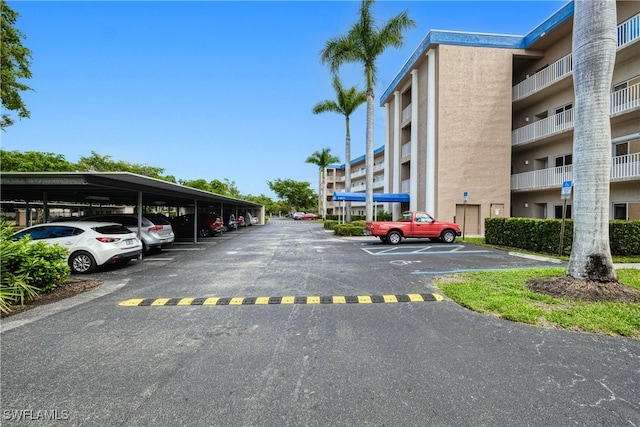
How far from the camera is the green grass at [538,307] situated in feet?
15.0

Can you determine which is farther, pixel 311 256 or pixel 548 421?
pixel 311 256

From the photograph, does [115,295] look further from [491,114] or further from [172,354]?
[491,114]

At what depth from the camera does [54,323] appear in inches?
193

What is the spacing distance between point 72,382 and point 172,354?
3.11 feet

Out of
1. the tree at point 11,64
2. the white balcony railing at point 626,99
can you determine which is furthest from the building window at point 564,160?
the tree at point 11,64

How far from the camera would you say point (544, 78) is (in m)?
19.7

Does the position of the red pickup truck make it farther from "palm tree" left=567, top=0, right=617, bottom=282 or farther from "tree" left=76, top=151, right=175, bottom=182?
"tree" left=76, top=151, right=175, bottom=182

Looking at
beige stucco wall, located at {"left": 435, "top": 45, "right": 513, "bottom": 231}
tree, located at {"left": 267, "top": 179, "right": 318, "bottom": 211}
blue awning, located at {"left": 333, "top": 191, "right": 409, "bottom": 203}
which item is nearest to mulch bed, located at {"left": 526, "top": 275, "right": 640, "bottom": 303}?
beige stucco wall, located at {"left": 435, "top": 45, "right": 513, "bottom": 231}

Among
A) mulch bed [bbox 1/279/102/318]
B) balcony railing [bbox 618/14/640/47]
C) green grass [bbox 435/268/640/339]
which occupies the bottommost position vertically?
mulch bed [bbox 1/279/102/318]

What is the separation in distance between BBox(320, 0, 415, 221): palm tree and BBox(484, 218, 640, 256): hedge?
297 inches

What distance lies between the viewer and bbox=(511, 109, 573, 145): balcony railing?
17.9 m

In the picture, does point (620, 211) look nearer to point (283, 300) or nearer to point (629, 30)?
point (629, 30)

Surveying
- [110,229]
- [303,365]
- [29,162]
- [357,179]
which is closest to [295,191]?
[357,179]

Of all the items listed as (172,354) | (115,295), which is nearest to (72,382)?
(172,354)
